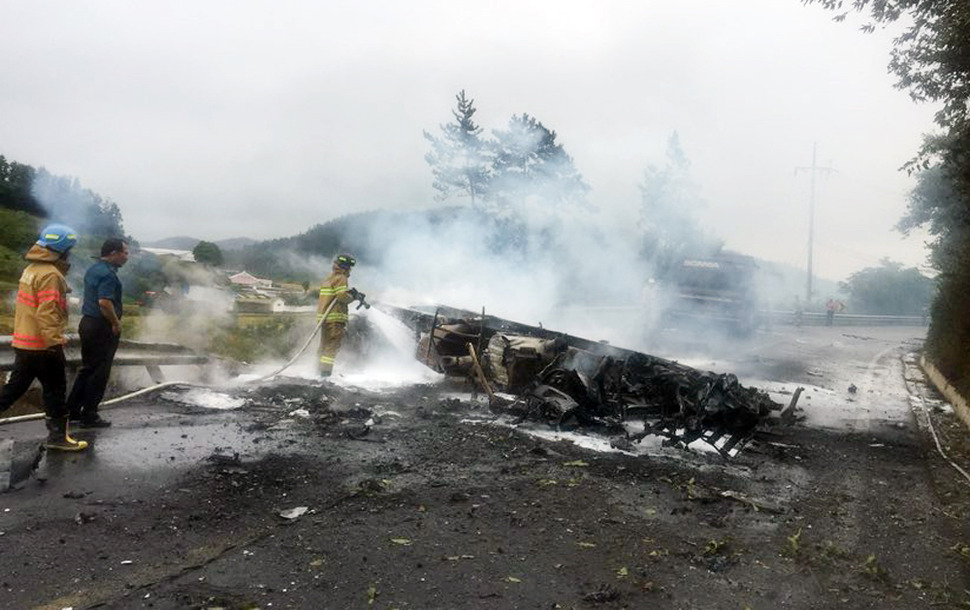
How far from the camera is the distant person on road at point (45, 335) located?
5086 mm

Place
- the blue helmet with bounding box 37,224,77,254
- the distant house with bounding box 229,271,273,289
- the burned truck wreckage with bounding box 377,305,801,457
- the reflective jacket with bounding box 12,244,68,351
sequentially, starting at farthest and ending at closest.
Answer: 1. the distant house with bounding box 229,271,273,289
2. the burned truck wreckage with bounding box 377,305,801,457
3. the blue helmet with bounding box 37,224,77,254
4. the reflective jacket with bounding box 12,244,68,351

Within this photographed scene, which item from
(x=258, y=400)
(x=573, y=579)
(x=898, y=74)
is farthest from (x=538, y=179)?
(x=573, y=579)

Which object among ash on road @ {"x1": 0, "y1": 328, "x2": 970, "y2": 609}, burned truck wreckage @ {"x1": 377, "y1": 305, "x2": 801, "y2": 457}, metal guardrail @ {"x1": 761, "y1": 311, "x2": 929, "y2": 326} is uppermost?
metal guardrail @ {"x1": 761, "y1": 311, "x2": 929, "y2": 326}

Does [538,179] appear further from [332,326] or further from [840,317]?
[840,317]

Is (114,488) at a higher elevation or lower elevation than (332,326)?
lower

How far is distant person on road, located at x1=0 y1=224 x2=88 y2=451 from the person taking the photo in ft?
16.7

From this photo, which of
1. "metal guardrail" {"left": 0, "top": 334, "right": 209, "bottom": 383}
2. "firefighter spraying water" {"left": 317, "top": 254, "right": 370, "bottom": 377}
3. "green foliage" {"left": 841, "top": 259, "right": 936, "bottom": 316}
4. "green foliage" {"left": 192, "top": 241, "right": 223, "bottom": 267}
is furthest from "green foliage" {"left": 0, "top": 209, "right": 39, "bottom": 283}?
"green foliage" {"left": 841, "top": 259, "right": 936, "bottom": 316}

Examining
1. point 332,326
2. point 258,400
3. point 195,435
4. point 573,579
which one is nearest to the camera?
point 573,579

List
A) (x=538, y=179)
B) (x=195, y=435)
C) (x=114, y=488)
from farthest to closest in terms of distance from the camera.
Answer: (x=538, y=179)
(x=195, y=435)
(x=114, y=488)

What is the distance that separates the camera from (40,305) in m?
5.10

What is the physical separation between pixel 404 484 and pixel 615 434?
2728 mm

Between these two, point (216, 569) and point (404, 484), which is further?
point (404, 484)

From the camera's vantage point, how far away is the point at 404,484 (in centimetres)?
487

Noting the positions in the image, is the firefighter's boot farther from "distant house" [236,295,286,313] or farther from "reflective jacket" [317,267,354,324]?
"distant house" [236,295,286,313]
